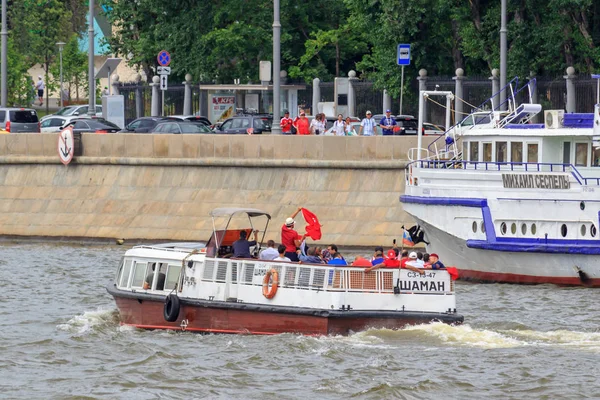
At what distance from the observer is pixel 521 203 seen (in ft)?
101

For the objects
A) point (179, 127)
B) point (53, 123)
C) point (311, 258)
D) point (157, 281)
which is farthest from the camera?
point (53, 123)

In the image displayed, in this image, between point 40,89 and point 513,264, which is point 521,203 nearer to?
point 513,264

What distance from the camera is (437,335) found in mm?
23125

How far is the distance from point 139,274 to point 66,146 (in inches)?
666

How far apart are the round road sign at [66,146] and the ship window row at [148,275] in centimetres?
1620

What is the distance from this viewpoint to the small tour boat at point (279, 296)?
23406 mm

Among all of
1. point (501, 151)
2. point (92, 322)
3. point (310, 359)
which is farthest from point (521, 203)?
point (310, 359)

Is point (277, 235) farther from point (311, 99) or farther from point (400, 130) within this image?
point (311, 99)

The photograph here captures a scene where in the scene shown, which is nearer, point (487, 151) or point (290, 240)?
point (290, 240)

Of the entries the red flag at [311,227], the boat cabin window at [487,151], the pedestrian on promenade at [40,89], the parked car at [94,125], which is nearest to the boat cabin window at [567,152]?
the boat cabin window at [487,151]

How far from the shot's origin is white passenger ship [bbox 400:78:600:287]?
30.4m

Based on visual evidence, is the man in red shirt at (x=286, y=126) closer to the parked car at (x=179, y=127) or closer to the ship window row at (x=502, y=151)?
the parked car at (x=179, y=127)

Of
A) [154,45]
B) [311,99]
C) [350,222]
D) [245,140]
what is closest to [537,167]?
[350,222]

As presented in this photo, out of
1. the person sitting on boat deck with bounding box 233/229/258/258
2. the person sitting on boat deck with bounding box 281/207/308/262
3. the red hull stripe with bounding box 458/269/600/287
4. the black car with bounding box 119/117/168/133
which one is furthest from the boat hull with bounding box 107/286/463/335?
the black car with bounding box 119/117/168/133
